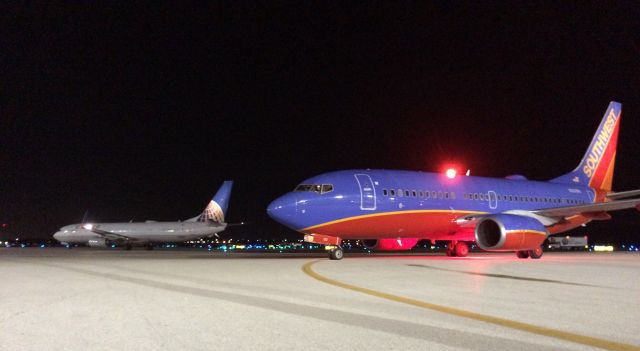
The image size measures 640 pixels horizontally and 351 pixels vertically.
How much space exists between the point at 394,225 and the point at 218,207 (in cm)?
3061

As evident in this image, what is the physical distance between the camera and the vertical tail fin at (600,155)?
33.0 m

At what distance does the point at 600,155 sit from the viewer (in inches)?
1310

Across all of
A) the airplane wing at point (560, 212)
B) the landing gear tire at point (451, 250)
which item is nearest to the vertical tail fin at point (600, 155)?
the airplane wing at point (560, 212)

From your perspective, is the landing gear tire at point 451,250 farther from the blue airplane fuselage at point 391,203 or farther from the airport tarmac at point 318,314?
the airport tarmac at point 318,314

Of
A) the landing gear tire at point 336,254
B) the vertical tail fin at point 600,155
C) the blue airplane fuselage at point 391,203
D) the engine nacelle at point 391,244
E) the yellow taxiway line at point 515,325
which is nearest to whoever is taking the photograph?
the yellow taxiway line at point 515,325

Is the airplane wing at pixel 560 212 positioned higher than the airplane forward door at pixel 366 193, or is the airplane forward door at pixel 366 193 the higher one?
the airplane forward door at pixel 366 193

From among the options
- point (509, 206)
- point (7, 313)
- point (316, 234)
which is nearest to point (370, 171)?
point (316, 234)

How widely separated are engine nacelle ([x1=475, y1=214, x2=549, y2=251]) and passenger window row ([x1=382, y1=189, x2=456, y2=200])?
2.30m

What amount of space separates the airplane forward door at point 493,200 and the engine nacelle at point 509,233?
A: 3099 mm

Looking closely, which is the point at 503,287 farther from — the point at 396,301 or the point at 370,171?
the point at 370,171

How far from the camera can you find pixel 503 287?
10531 mm

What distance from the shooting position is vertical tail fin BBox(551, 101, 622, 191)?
3300cm

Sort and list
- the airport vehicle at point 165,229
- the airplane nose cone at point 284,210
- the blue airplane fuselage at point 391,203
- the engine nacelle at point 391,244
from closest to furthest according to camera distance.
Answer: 1. the airplane nose cone at point 284,210
2. the blue airplane fuselage at point 391,203
3. the engine nacelle at point 391,244
4. the airport vehicle at point 165,229

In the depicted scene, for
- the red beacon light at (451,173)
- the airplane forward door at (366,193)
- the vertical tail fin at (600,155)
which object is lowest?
the airplane forward door at (366,193)
